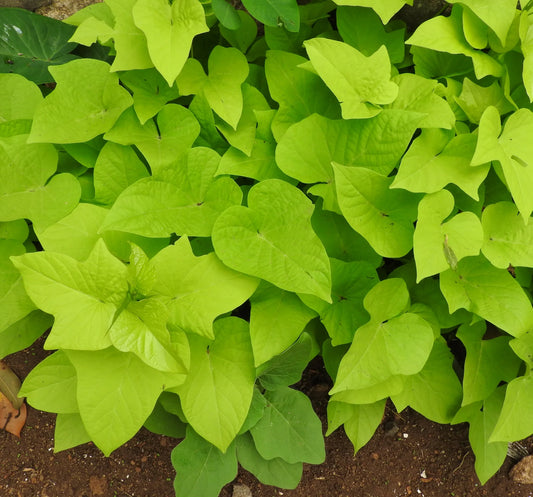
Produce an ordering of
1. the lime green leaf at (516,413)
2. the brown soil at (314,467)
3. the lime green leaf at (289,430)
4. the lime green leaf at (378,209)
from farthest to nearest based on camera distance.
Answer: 1. the brown soil at (314,467)
2. the lime green leaf at (289,430)
3. the lime green leaf at (516,413)
4. the lime green leaf at (378,209)

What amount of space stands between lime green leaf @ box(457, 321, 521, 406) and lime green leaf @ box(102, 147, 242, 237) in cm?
69

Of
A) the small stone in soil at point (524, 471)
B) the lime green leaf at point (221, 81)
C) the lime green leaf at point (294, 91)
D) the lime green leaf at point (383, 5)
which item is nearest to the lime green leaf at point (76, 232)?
the lime green leaf at point (221, 81)

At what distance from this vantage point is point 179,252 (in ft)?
3.40

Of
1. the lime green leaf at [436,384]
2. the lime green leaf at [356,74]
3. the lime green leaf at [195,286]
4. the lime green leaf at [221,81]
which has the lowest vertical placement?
the lime green leaf at [436,384]

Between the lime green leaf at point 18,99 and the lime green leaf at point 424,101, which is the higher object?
the lime green leaf at point 424,101

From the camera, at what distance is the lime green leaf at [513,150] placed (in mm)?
1008

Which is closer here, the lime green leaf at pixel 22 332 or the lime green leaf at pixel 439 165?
the lime green leaf at pixel 439 165

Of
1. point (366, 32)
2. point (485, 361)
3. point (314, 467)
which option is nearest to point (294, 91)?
point (366, 32)

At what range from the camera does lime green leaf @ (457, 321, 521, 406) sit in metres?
1.30

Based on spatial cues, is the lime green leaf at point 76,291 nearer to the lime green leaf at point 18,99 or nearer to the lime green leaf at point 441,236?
the lime green leaf at point 18,99

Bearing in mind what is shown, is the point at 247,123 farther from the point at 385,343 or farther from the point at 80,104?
the point at 385,343

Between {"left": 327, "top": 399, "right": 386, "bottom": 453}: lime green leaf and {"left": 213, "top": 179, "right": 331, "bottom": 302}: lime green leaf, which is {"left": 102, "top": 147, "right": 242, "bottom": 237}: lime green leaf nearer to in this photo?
{"left": 213, "top": 179, "right": 331, "bottom": 302}: lime green leaf

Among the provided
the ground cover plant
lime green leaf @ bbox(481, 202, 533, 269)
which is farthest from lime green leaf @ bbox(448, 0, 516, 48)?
lime green leaf @ bbox(481, 202, 533, 269)

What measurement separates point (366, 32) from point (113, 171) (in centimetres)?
70
